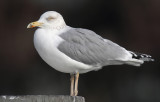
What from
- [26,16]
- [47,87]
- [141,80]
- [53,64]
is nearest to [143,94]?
[141,80]

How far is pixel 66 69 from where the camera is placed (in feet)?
13.1

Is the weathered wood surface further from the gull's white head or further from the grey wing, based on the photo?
the gull's white head

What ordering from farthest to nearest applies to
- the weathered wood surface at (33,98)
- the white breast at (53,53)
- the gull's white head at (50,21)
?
the gull's white head at (50,21), the white breast at (53,53), the weathered wood surface at (33,98)

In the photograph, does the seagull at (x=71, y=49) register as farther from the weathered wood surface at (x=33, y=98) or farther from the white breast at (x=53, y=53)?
the weathered wood surface at (x=33, y=98)

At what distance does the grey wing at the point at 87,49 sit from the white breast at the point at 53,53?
43 millimetres

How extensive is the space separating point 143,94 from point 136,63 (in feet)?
9.76

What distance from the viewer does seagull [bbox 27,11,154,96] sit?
12.9 ft

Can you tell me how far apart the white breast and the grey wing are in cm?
4

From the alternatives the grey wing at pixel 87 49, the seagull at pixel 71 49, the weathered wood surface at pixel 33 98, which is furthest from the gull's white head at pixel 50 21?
the weathered wood surface at pixel 33 98

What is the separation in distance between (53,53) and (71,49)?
162mm

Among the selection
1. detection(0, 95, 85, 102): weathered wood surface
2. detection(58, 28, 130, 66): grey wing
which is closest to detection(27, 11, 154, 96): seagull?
detection(58, 28, 130, 66): grey wing

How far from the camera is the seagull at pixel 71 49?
12.9 feet

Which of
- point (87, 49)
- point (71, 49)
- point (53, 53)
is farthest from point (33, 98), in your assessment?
point (87, 49)

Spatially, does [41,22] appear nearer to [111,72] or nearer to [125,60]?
[125,60]
